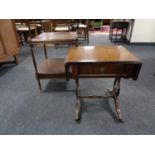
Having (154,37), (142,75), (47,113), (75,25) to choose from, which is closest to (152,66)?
(142,75)

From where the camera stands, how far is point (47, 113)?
157 centimetres

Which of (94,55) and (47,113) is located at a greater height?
(94,55)

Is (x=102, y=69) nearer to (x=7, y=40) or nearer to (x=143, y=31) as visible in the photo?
(x=7, y=40)

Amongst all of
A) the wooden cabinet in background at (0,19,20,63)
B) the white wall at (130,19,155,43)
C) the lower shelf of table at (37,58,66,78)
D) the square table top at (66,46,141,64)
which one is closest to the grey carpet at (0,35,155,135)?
the lower shelf of table at (37,58,66,78)

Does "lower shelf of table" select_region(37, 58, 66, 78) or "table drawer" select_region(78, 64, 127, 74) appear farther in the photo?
"lower shelf of table" select_region(37, 58, 66, 78)

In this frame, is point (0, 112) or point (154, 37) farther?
point (154, 37)

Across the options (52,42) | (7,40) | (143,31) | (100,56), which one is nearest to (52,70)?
(52,42)

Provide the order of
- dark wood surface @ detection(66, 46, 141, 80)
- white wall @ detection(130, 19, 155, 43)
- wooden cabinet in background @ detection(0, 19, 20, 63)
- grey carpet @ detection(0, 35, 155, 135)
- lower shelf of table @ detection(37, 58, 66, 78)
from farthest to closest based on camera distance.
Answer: white wall @ detection(130, 19, 155, 43) < wooden cabinet in background @ detection(0, 19, 20, 63) < lower shelf of table @ detection(37, 58, 66, 78) < grey carpet @ detection(0, 35, 155, 135) < dark wood surface @ detection(66, 46, 141, 80)

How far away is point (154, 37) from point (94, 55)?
12.6ft

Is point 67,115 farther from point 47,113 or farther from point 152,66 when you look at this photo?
point 152,66

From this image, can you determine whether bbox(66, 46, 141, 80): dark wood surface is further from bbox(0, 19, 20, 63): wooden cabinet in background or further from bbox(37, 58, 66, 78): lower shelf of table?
bbox(0, 19, 20, 63): wooden cabinet in background

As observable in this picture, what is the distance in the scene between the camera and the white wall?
383 centimetres

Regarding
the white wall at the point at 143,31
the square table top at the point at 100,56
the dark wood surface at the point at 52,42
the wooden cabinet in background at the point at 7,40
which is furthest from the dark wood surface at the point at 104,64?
the white wall at the point at 143,31

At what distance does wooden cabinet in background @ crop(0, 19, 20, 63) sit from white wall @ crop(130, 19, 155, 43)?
11.6 feet
